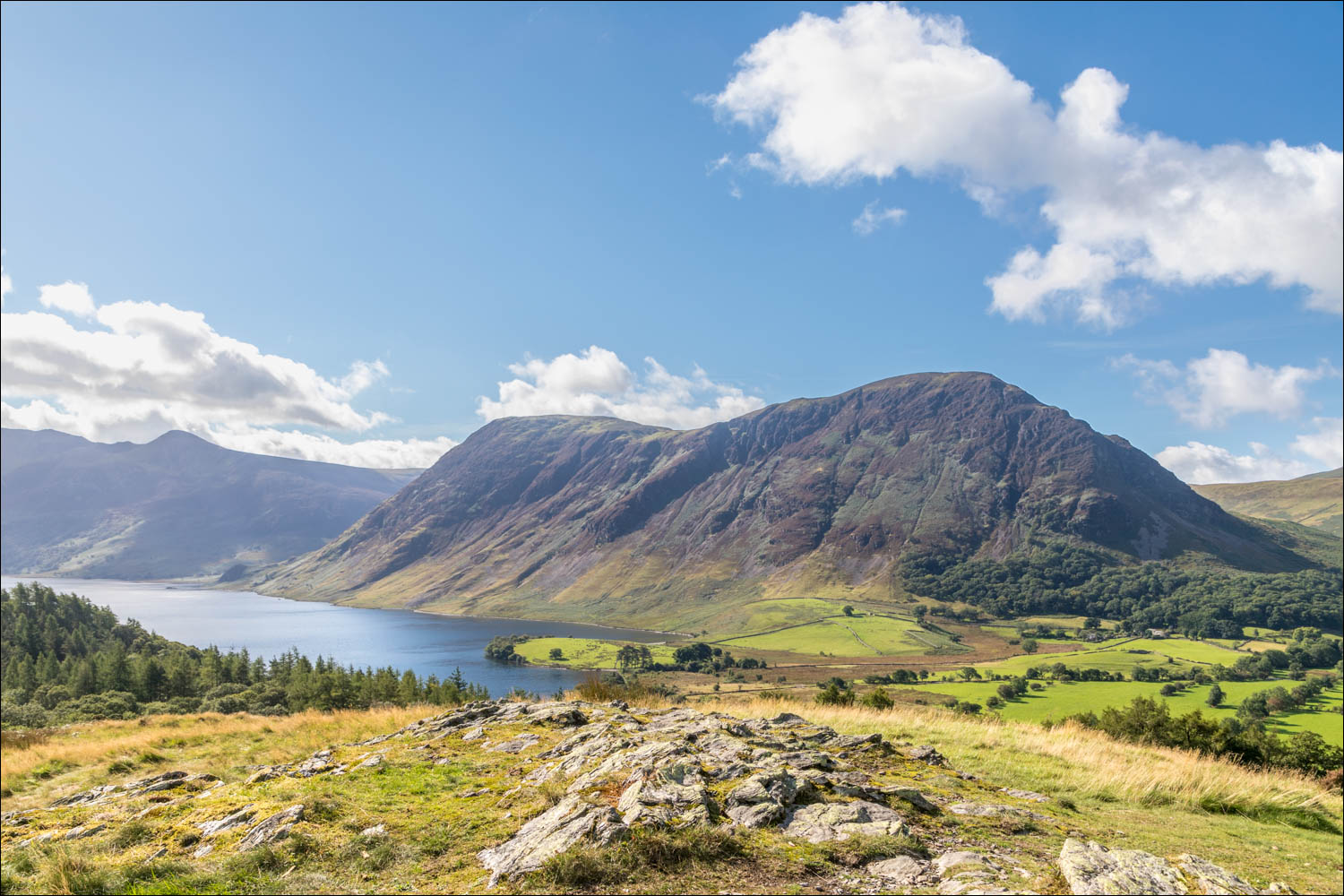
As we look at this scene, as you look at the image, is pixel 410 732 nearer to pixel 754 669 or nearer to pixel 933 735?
pixel 933 735

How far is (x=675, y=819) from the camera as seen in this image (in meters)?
9.39

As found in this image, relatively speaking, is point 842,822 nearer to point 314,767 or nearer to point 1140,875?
point 1140,875

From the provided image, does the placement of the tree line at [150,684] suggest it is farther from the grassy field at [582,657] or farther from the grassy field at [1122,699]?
the grassy field at [582,657]

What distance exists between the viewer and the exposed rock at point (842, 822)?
9.55 metres

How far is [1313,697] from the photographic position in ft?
389

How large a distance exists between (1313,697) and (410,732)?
16902 cm

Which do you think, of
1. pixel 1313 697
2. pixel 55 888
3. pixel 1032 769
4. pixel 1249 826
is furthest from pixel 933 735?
pixel 1313 697

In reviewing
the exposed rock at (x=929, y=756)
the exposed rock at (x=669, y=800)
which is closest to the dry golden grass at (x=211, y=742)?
the exposed rock at (x=669, y=800)

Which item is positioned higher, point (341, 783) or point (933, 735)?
point (341, 783)

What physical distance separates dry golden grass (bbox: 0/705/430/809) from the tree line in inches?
546

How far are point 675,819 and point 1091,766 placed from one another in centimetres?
1453

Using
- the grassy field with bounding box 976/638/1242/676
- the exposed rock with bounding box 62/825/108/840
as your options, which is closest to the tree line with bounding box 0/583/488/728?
the exposed rock with bounding box 62/825/108/840

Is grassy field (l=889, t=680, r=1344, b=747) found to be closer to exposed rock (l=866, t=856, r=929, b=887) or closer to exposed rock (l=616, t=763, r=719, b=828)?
exposed rock (l=616, t=763, r=719, b=828)

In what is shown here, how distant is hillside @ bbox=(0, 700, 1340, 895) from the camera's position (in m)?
8.38
